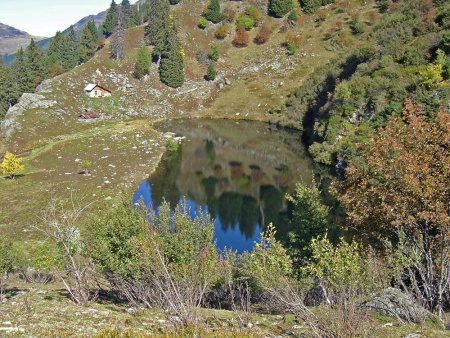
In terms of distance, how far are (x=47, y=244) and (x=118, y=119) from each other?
70.7 metres

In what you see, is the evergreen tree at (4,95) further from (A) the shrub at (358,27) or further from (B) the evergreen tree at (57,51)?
(A) the shrub at (358,27)

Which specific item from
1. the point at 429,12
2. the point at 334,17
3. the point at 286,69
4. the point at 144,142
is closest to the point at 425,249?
the point at 144,142

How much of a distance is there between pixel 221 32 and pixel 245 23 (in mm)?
8781

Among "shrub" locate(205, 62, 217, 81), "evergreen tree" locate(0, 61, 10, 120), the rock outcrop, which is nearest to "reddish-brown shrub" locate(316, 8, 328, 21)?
"shrub" locate(205, 62, 217, 81)

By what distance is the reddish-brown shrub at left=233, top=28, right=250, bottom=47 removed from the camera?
13450cm

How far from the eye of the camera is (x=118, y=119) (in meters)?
106

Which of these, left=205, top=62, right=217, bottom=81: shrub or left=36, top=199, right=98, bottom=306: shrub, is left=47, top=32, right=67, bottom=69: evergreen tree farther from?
left=36, top=199, right=98, bottom=306: shrub

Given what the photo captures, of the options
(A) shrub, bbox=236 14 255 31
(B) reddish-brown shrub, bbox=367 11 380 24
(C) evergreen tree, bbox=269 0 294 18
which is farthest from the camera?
(C) evergreen tree, bbox=269 0 294 18

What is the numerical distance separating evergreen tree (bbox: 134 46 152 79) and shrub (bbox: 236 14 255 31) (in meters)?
34.8

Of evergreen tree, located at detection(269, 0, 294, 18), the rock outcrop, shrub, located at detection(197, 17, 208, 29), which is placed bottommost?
the rock outcrop

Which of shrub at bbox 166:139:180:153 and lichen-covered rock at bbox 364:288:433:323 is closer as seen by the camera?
lichen-covered rock at bbox 364:288:433:323

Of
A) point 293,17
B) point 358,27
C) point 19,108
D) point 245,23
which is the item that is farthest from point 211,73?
point 19,108

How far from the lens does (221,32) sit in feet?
447

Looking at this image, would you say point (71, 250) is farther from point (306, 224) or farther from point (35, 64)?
point (35, 64)
